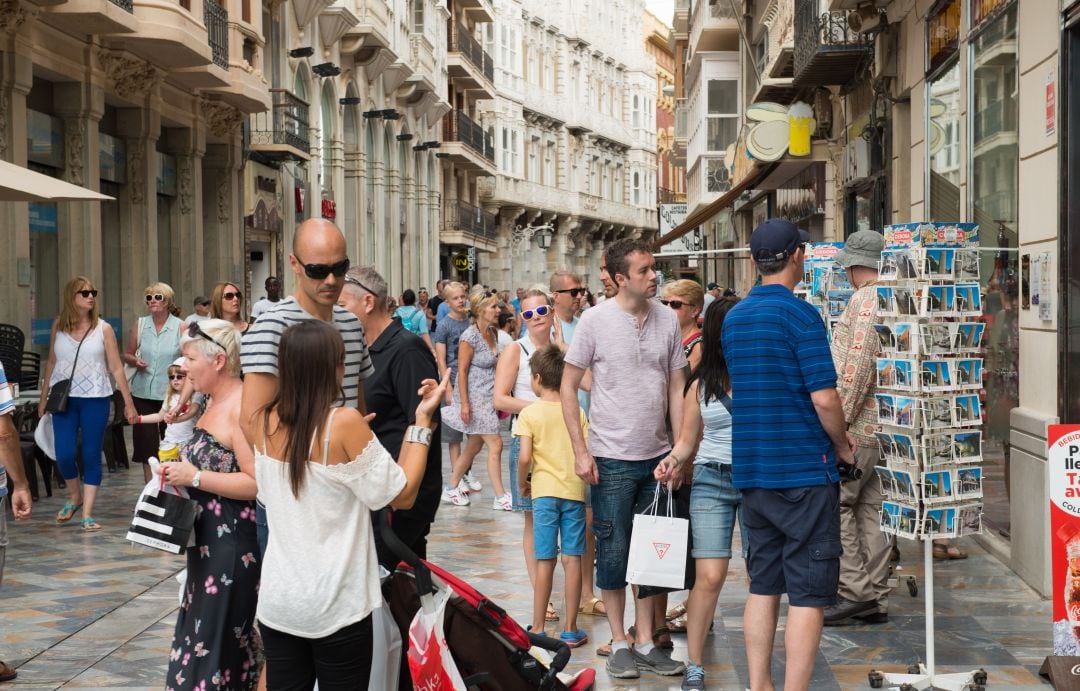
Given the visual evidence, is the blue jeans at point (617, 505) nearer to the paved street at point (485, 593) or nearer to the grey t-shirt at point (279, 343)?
the paved street at point (485, 593)

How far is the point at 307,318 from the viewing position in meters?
4.96

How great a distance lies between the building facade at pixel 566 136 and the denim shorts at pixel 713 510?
51466mm

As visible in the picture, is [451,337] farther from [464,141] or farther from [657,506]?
[464,141]

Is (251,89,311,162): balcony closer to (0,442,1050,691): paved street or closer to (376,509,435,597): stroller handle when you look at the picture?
(0,442,1050,691): paved street

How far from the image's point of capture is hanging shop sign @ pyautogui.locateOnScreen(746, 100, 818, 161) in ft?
71.3

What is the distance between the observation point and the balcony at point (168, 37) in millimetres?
20328

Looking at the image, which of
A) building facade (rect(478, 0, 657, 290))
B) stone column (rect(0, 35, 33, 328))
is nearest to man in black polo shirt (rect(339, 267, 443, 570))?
stone column (rect(0, 35, 33, 328))

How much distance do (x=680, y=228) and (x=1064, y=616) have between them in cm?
2857

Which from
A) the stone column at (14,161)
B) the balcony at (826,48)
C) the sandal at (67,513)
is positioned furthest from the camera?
the balcony at (826,48)

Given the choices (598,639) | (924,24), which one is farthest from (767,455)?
(924,24)

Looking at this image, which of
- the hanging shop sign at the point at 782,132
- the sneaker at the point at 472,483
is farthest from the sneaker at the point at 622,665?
the hanging shop sign at the point at 782,132

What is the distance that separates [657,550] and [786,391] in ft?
4.12

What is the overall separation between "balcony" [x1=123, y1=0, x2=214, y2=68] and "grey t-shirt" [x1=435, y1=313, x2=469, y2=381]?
310 inches

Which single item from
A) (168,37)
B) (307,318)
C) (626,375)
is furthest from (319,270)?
(168,37)
